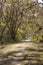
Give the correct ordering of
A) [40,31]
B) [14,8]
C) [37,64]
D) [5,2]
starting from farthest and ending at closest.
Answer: [40,31]
[14,8]
[5,2]
[37,64]

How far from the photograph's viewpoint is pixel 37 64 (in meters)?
11.0

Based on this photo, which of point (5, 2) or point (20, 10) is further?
A: point (20, 10)

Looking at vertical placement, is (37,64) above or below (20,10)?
below

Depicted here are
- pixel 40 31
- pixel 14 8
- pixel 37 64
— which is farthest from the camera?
pixel 40 31

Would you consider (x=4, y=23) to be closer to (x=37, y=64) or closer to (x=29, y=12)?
(x=29, y=12)

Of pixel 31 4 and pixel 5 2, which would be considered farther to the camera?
pixel 31 4

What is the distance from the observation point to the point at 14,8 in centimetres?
2511

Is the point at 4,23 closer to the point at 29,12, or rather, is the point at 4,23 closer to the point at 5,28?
the point at 5,28

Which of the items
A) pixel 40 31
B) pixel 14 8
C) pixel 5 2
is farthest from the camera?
pixel 40 31

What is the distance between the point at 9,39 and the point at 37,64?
48.5ft

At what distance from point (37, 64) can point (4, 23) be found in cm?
1545

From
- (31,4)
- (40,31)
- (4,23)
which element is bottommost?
(40,31)

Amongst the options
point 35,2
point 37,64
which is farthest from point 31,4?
point 37,64

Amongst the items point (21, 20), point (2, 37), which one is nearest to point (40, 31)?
point (21, 20)
